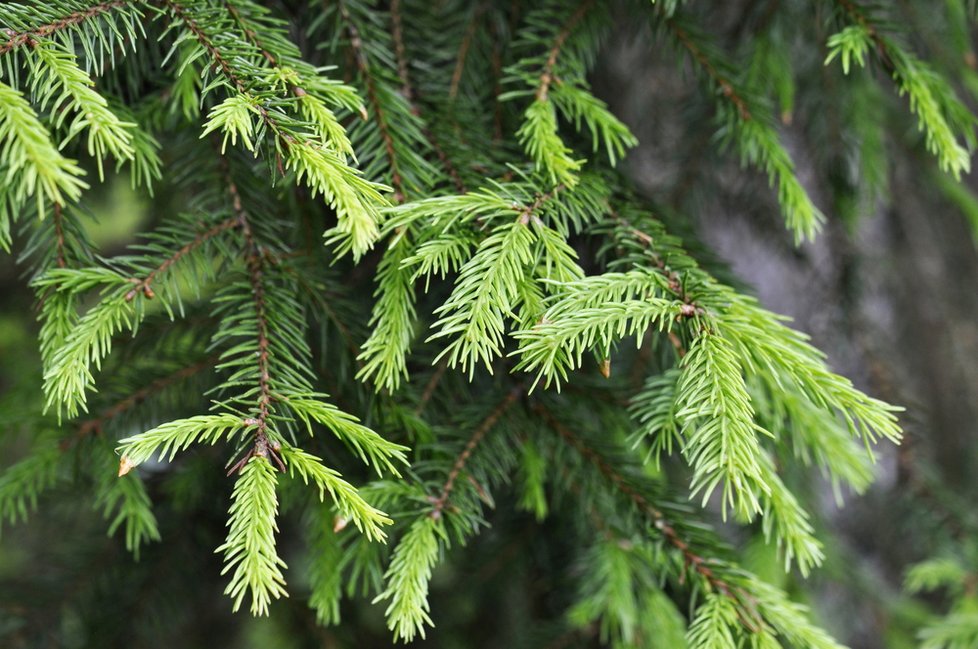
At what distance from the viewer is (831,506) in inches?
95.7

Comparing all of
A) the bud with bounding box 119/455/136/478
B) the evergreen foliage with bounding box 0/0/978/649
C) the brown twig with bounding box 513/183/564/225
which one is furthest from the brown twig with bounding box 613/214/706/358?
the bud with bounding box 119/455/136/478

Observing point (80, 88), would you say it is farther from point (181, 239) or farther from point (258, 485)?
point (258, 485)

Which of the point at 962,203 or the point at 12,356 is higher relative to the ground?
the point at 962,203

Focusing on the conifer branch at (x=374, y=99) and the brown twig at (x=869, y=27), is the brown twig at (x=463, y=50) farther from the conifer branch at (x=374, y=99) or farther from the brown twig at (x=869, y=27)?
the brown twig at (x=869, y=27)

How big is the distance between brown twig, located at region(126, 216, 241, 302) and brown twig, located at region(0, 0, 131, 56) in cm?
28

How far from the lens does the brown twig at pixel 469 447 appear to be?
3.14 feet

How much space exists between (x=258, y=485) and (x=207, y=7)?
60 centimetres

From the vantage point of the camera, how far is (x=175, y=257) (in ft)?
3.10

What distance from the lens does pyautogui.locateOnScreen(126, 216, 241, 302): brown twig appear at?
888 mm

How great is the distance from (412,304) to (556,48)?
1.54ft

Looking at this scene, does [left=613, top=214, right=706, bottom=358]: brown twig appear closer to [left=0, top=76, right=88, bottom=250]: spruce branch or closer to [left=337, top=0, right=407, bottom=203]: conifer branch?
[left=337, top=0, right=407, bottom=203]: conifer branch

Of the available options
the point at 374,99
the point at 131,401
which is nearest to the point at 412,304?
the point at 374,99

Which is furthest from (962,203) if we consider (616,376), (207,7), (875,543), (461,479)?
(207,7)

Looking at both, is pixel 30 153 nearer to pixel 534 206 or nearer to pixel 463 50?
pixel 534 206
